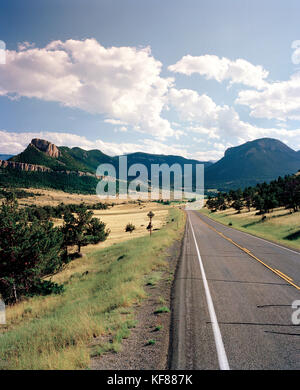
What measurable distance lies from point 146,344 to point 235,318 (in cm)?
310

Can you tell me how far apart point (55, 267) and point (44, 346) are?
16893 mm

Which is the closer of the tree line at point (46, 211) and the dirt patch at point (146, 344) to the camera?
the dirt patch at point (146, 344)

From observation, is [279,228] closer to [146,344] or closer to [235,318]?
[235,318]

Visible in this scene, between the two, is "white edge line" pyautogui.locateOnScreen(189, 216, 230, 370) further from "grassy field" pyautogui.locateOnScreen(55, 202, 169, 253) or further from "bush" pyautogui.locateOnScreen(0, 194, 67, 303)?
"grassy field" pyautogui.locateOnScreen(55, 202, 169, 253)

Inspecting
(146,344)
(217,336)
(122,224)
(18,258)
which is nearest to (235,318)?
(217,336)

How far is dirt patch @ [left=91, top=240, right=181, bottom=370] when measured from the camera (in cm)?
471

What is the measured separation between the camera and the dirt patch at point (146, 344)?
185 inches

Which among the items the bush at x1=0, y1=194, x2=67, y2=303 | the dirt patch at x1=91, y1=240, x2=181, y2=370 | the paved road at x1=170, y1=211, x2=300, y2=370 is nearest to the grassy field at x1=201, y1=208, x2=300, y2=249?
the paved road at x1=170, y1=211, x2=300, y2=370

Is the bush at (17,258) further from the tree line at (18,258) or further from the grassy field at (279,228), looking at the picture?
the grassy field at (279,228)

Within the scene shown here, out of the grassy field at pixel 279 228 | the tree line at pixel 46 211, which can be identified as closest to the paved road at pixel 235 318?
the grassy field at pixel 279 228

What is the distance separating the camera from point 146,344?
5.46 meters

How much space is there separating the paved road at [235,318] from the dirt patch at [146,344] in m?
0.30

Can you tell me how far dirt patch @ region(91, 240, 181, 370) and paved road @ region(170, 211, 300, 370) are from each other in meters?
0.30
